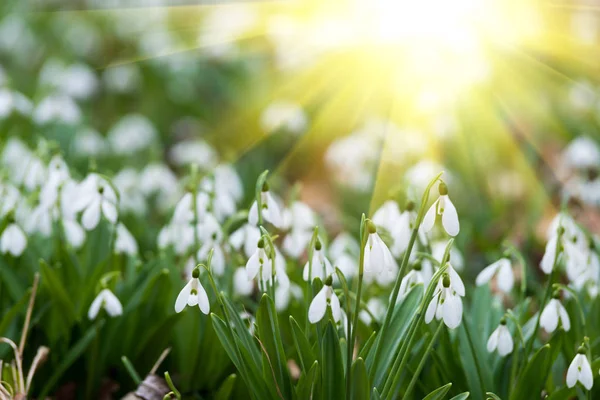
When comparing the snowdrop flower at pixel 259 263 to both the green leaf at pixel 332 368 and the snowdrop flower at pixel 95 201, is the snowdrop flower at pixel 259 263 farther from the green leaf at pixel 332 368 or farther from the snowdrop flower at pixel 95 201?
the snowdrop flower at pixel 95 201

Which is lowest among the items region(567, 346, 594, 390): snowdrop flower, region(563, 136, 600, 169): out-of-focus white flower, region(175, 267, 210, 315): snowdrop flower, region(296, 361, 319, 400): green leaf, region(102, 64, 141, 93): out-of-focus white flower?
region(563, 136, 600, 169): out-of-focus white flower

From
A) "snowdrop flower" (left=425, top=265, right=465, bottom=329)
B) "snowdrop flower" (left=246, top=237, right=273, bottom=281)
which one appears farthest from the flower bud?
"snowdrop flower" (left=246, top=237, right=273, bottom=281)

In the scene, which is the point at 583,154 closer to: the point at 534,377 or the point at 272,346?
the point at 534,377

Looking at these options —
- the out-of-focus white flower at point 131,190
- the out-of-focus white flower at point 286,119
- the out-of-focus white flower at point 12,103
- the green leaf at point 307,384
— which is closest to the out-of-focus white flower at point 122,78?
the out-of-focus white flower at point 286,119

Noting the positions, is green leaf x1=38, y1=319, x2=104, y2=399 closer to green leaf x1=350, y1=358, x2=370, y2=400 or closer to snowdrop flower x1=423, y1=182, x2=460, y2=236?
green leaf x1=350, y1=358, x2=370, y2=400

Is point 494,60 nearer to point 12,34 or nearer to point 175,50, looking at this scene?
point 175,50
